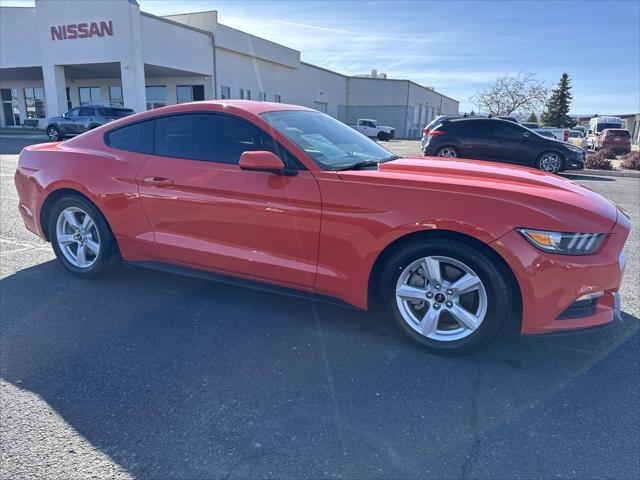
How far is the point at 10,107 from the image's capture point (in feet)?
117

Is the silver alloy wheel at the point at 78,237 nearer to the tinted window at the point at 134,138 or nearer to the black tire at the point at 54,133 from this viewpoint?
the tinted window at the point at 134,138

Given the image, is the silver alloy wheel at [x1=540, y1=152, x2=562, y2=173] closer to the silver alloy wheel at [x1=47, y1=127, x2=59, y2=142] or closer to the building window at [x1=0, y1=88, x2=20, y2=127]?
the silver alloy wheel at [x1=47, y1=127, x2=59, y2=142]

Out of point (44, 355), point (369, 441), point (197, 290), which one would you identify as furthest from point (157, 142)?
point (369, 441)

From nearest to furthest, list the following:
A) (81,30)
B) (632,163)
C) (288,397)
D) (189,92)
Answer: (288,397), (632,163), (81,30), (189,92)

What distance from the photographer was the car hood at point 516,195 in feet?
8.77

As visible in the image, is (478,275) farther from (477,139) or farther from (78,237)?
(477,139)

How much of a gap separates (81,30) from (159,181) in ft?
88.8

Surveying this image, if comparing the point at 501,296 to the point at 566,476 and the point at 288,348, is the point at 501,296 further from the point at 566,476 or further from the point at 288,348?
the point at 288,348

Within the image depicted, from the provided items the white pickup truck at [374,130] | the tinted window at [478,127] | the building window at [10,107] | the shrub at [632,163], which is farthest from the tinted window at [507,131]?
the building window at [10,107]

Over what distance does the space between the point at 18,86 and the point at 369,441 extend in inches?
1638

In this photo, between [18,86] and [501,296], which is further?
[18,86]

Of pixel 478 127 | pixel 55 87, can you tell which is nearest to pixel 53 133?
pixel 55 87

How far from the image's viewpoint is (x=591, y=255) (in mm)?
2682

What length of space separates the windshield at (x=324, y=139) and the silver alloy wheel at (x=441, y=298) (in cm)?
98
